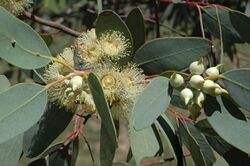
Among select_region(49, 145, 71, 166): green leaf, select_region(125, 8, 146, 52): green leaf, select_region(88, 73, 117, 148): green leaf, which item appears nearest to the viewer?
select_region(88, 73, 117, 148): green leaf

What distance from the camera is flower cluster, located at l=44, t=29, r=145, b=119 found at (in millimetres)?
1380

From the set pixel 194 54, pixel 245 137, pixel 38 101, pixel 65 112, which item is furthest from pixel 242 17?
pixel 38 101

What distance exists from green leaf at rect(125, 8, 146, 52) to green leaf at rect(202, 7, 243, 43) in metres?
0.36

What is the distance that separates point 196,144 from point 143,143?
0.14 meters

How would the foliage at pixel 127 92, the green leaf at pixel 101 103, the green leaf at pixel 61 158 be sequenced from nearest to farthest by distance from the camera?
the green leaf at pixel 101 103
the foliage at pixel 127 92
the green leaf at pixel 61 158

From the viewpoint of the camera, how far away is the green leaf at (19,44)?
1378 mm

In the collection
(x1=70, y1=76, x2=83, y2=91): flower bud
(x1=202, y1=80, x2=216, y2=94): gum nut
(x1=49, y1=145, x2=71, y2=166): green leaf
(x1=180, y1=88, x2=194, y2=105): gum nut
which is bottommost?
(x1=49, y1=145, x2=71, y2=166): green leaf

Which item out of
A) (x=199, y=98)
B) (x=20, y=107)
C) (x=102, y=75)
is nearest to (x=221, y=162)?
(x=199, y=98)

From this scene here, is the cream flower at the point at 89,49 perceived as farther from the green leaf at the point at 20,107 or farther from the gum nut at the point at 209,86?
the gum nut at the point at 209,86

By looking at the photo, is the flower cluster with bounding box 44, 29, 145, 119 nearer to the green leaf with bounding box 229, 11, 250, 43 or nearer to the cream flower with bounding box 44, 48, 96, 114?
the cream flower with bounding box 44, 48, 96, 114

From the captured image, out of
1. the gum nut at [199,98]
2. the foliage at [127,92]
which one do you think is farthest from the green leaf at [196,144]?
the gum nut at [199,98]

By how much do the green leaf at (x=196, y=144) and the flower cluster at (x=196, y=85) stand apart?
0.34 feet

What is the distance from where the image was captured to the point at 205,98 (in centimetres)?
139

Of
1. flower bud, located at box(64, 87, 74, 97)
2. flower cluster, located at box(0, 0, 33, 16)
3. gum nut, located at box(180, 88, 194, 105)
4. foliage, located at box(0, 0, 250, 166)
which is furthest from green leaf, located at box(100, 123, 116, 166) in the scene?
flower cluster, located at box(0, 0, 33, 16)
